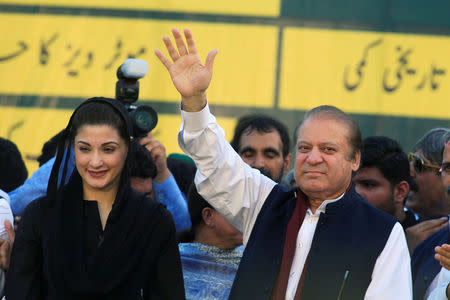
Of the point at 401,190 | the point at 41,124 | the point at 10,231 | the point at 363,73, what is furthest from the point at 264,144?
the point at 41,124

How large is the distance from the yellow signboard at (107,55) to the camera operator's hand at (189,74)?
3.46m

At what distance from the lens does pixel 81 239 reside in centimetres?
253

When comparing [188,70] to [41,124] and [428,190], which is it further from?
[41,124]

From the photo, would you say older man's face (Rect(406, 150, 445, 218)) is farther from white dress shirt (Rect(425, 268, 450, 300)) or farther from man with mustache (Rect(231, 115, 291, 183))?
white dress shirt (Rect(425, 268, 450, 300))

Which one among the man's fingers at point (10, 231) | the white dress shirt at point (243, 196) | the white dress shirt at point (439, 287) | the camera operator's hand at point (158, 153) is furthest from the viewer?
the camera operator's hand at point (158, 153)

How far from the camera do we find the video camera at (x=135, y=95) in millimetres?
3215

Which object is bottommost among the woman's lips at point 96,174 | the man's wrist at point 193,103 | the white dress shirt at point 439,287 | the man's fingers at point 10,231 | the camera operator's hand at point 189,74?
the white dress shirt at point 439,287

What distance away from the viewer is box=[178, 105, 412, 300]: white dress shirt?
229cm

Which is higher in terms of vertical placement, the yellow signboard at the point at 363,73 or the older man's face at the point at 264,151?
the yellow signboard at the point at 363,73

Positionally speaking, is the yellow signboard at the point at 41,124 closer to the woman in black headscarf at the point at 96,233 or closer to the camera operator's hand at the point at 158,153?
the camera operator's hand at the point at 158,153

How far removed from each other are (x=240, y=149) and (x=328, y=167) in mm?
1461

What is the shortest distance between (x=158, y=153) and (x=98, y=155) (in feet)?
2.99

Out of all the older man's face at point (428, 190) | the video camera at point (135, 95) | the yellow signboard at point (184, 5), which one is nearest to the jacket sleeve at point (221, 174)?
the video camera at point (135, 95)

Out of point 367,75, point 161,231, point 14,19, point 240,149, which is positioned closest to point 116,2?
point 14,19
